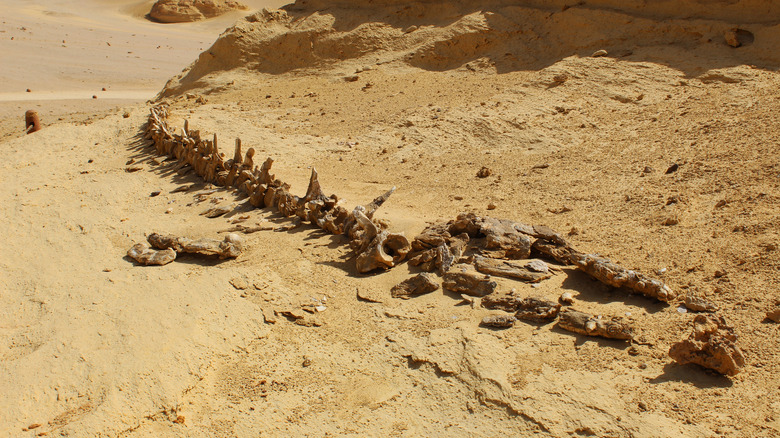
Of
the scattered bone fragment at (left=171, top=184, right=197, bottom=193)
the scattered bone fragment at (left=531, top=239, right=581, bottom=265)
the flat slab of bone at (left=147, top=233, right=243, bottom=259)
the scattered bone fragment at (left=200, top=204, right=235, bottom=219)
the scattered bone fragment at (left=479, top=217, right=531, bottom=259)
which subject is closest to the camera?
the scattered bone fragment at (left=531, top=239, right=581, bottom=265)

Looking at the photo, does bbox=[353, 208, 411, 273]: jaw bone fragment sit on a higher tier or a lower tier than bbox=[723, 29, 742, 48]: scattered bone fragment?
lower

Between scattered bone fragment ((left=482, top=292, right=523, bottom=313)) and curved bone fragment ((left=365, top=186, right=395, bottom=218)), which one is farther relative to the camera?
curved bone fragment ((left=365, top=186, right=395, bottom=218))

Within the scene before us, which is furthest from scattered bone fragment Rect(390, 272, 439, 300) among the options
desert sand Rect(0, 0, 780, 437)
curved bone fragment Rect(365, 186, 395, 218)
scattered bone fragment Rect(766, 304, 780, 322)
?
scattered bone fragment Rect(766, 304, 780, 322)

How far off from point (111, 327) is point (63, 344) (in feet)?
0.95

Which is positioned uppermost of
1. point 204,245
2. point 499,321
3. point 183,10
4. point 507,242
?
point 183,10

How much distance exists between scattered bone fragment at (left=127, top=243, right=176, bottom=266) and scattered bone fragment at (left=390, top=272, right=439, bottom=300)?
76.3 inches

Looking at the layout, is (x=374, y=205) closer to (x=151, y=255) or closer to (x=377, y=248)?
(x=377, y=248)

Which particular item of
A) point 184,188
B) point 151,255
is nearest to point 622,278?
point 151,255

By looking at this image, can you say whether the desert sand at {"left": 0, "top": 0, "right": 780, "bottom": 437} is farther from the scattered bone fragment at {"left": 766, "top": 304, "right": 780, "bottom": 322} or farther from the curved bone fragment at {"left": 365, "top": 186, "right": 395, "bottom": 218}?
the curved bone fragment at {"left": 365, "top": 186, "right": 395, "bottom": 218}

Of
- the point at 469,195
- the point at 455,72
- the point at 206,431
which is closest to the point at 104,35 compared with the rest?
the point at 455,72

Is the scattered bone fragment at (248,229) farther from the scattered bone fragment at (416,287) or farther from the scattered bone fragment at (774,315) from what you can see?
the scattered bone fragment at (774,315)

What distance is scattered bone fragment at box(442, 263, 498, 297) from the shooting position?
3.96 metres

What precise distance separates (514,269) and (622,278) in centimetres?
71

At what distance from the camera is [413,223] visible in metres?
5.07
